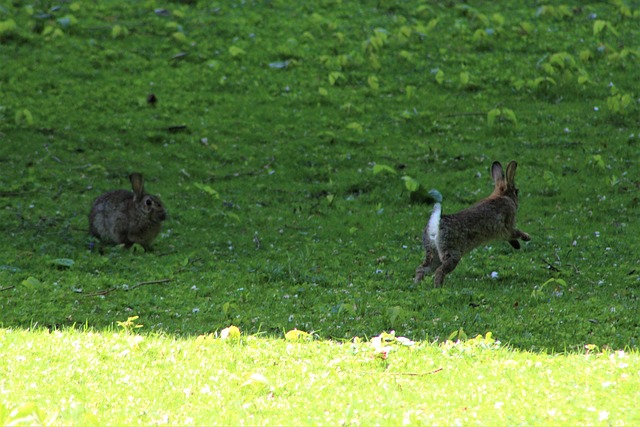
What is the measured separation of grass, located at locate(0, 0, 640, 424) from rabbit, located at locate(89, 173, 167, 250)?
1.13 ft

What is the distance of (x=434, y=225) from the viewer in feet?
38.2

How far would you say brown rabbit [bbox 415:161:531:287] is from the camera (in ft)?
38.4

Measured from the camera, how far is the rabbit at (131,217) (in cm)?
1438

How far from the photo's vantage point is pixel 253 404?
658 centimetres

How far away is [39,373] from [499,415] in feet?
12.3

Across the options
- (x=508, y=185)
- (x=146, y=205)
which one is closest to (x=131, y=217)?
(x=146, y=205)

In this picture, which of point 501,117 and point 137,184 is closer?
point 137,184

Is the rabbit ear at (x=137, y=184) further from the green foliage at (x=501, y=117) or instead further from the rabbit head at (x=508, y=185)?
the green foliage at (x=501, y=117)

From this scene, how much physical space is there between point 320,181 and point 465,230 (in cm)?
690

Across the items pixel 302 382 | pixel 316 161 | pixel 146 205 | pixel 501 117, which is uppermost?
pixel 302 382

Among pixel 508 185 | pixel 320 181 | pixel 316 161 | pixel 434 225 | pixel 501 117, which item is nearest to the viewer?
pixel 434 225

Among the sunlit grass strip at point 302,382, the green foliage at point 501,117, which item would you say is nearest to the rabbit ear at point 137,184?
the sunlit grass strip at point 302,382

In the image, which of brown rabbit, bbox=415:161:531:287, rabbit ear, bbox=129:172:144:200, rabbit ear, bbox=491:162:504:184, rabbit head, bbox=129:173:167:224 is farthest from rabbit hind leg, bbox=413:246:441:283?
rabbit ear, bbox=129:172:144:200

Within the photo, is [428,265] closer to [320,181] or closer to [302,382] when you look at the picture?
[302,382]
